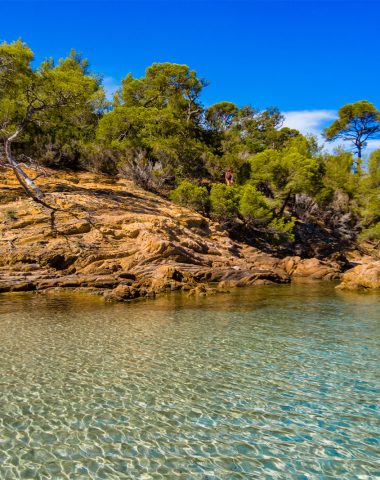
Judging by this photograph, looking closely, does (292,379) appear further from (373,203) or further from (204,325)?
(373,203)

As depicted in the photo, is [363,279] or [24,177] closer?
[363,279]

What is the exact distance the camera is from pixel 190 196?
34281mm

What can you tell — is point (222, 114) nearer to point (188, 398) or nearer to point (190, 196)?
point (190, 196)

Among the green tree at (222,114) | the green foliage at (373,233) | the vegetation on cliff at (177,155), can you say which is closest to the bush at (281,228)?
the vegetation on cliff at (177,155)

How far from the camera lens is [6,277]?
806 inches

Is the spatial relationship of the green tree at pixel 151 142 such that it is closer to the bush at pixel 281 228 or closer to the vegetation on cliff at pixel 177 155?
the vegetation on cliff at pixel 177 155

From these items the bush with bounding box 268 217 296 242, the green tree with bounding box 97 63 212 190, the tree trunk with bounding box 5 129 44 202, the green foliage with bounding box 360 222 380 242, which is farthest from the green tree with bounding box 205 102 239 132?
the tree trunk with bounding box 5 129 44 202

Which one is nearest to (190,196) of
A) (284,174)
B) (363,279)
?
(284,174)

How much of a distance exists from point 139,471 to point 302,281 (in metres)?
24.0

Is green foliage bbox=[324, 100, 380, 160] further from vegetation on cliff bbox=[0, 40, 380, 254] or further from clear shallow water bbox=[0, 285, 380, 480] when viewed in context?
clear shallow water bbox=[0, 285, 380, 480]

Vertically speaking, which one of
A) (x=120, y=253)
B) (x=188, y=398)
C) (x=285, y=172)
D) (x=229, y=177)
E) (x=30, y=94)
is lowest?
(x=188, y=398)

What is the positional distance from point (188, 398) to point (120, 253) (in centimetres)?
1704

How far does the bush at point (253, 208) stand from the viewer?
112 ft

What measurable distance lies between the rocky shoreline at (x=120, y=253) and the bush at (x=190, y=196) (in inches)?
105
